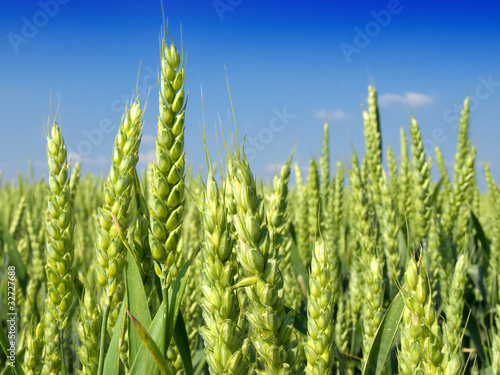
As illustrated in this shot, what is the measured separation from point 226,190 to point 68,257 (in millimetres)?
466

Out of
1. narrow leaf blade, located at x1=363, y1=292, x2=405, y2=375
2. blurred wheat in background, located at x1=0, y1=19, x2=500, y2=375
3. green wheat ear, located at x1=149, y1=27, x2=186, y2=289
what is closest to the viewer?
blurred wheat in background, located at x1=0, y1=19, x2=500, y2=375

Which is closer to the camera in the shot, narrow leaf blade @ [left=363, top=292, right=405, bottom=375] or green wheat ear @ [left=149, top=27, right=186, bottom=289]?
green wheat ear @ [left=149, top=27, right=186, bottom=289]

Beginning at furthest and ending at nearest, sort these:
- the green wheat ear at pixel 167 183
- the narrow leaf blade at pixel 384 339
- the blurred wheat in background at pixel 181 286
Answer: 1. the narrow leaf blade at pixel 384 339
2. the green wheat ear at pixel 167 183
3. the blurred wheat in background at pixel 181 286

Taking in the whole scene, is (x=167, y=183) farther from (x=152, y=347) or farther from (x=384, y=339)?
(x=384, y=339)

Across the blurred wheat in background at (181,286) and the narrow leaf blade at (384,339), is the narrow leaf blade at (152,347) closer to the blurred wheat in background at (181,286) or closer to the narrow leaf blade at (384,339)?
the blurred wheat in background at (181,286)

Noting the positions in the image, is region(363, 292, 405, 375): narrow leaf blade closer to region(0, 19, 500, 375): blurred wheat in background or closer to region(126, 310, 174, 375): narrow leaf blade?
region(0, 19, 500, 375): blurred wheat in background

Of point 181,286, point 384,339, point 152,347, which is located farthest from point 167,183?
point 384,339

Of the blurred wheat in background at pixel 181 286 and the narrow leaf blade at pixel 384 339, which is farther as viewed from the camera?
the narrow leaf blade at pixel 384 339

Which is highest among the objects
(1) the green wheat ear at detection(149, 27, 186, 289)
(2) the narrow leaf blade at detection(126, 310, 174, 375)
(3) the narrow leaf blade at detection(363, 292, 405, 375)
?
(1) the green wheat ear at detection(149, 27, 186, 289)

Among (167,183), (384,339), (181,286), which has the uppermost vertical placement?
(167,183)

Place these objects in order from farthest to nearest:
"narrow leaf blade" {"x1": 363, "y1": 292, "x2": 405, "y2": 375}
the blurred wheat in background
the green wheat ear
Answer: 1. "narrow leaf blade" {"x1": 363, "y1": 292, "x2": 405, "y2": 375}
2. the green wheat ear
3. the blurred wheat in background

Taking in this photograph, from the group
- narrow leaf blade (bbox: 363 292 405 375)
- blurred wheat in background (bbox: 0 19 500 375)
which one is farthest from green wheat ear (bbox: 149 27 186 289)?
narrow leaf blade (bbox: 363 292 405 375)

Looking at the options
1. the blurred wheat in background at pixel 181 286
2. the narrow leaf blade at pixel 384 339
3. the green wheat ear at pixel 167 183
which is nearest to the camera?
the blurred wheat in background at pixel 181 286

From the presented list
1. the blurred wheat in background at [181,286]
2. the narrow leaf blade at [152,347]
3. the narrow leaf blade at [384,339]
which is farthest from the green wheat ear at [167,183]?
the narrow leaf blade at [384,339]
